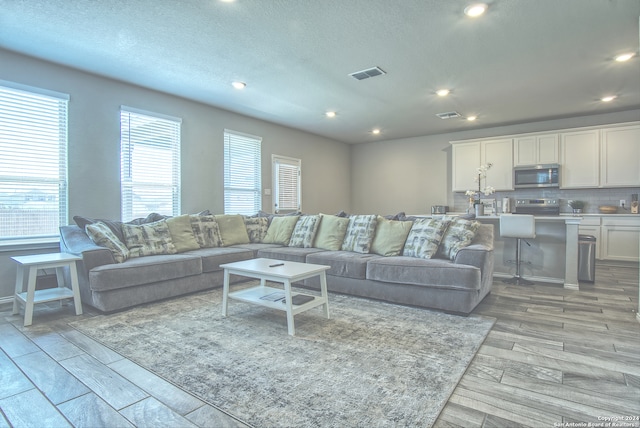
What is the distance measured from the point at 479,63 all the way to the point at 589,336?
292 centimetres

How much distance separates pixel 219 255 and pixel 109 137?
6.71ft

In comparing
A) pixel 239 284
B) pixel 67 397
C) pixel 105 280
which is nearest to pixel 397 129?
pixel 239 284

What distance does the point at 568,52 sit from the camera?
11.4ft

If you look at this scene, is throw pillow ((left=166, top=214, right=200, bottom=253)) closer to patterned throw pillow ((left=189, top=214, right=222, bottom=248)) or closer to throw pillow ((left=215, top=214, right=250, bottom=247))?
patterned throw pillow ((left=189, top=214, right=222, bottom=248))

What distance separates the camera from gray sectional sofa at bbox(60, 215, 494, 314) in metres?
3.09

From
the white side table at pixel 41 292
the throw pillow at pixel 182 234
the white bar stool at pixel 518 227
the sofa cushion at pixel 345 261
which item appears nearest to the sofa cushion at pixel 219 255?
the throw pillow at pixel 182 234

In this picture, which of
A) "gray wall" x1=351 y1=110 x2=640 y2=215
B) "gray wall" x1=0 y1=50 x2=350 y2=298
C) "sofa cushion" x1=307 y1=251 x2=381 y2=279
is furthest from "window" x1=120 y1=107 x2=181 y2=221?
"gray wall" x1=351 y1=110 x2=640 y2=215

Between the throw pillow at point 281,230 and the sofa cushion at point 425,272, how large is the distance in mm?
1729

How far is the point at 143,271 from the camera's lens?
3.35 m

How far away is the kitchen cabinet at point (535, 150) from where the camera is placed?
241 inches

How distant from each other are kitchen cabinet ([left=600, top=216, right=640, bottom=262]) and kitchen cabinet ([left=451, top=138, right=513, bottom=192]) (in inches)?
64.4

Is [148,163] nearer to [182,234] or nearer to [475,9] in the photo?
[182,234]

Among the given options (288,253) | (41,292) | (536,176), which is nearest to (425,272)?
(288,253)

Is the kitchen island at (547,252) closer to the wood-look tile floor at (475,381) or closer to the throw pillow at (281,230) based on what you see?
the wood-look tile floor at (475,381)
